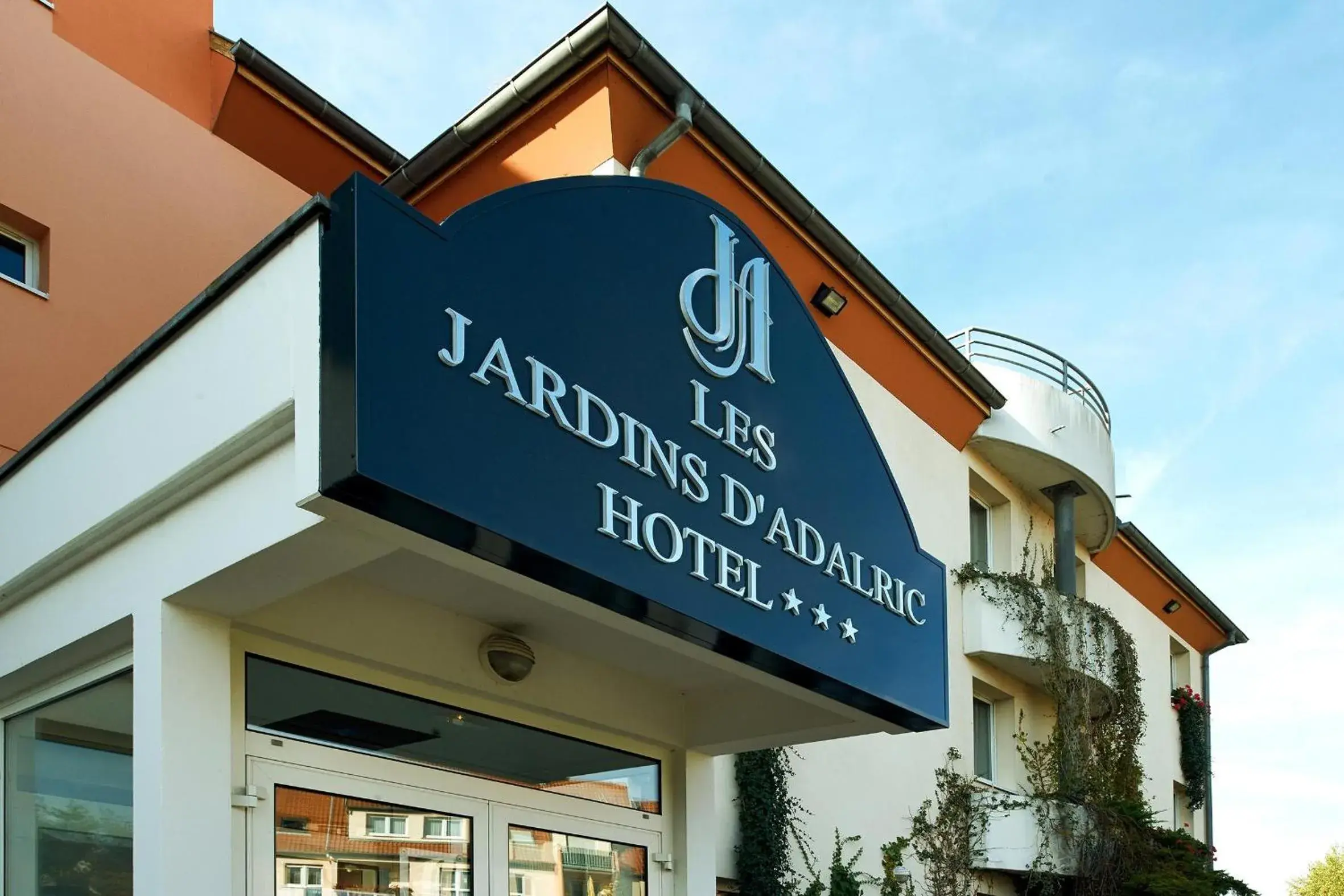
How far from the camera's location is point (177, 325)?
5449 millimetres

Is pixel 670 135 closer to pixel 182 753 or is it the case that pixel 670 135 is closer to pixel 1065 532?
pixel 182 753

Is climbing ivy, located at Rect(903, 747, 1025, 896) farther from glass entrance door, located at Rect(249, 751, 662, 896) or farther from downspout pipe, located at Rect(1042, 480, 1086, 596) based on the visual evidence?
glass entrance door, located at Rect(249, 751, 662, 896)

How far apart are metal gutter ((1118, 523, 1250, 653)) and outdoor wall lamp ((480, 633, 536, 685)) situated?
14.0 metres

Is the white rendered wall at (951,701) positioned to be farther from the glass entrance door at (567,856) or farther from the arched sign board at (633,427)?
the arched sign board at (633,427)

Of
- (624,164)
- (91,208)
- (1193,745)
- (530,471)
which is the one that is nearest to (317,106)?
(91,208)

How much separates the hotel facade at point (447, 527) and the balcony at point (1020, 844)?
178 inches

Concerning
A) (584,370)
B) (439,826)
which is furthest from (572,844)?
(584,370)

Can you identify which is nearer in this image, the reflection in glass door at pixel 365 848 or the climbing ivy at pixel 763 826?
the reflection in glass door at pixel 365 848

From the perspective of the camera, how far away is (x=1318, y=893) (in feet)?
125

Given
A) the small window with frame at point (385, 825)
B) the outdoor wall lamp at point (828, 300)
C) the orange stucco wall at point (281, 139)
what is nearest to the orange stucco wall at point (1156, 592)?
the outdoor wall lamp at point (828, 300)

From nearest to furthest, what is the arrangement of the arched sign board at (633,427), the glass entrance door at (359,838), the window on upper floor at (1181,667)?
the arched sign board at (633,427), the glass entrance door at (359,838), the window on upper floor at (1181,667)

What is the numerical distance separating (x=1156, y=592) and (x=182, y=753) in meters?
18.7

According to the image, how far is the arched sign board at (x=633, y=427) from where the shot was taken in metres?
4.64

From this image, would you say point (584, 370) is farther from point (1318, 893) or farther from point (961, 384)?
point (1318, 893)
